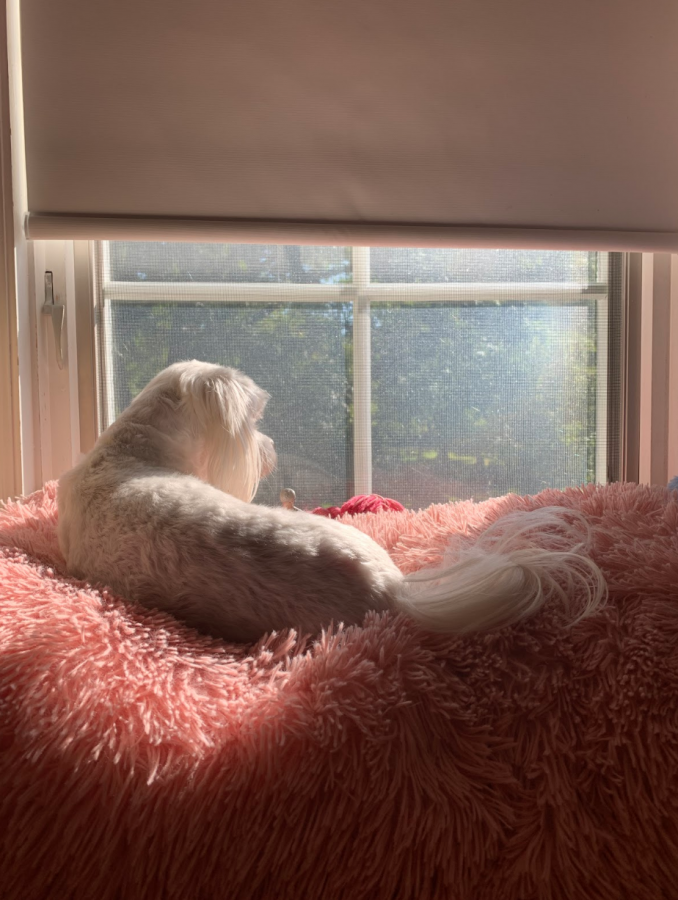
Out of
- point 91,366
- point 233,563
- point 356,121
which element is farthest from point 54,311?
point 233,563

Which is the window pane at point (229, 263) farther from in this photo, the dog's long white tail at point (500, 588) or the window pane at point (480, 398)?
the dog's long white tail at point (500, 588)

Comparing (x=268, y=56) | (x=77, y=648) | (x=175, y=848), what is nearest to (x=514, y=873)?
(x=175, y=848)

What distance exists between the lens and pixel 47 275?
1434 mm

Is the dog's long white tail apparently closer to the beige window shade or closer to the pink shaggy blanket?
the pink shaggy blanket

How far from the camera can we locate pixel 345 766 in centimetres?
59

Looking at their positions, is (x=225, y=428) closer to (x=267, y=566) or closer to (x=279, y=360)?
(x=267, y=566)

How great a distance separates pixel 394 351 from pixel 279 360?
0.31m

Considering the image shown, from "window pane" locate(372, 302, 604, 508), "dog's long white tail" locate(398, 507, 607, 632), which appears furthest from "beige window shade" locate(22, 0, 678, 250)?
"dog's long white tail" locate(398, 507, 607, 632)

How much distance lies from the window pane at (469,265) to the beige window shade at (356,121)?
0.43ft

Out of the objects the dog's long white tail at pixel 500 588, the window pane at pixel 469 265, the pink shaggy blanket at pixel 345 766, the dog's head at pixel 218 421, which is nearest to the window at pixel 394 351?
the window pane at pixel 469 265

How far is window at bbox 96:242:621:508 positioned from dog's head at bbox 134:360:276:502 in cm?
46

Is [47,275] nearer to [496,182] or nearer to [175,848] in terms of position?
[496,182]

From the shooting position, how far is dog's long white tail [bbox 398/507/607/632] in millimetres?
734

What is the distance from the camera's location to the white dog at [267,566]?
29.9 inches
